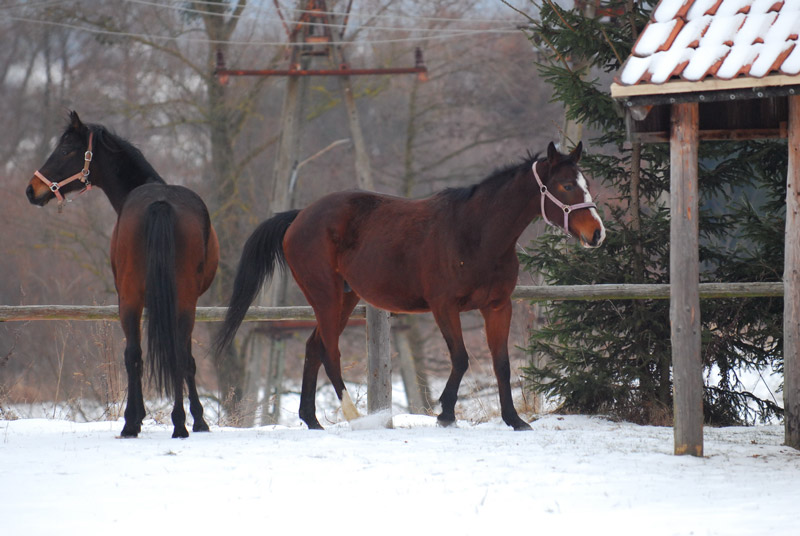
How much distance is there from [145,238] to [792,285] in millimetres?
4444

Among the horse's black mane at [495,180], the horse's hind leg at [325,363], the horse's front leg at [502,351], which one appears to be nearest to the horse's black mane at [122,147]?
the horse's hind leg at [325,363]

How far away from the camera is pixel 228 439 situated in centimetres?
664

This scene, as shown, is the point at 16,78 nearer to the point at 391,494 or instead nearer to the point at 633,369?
the point at 633,369

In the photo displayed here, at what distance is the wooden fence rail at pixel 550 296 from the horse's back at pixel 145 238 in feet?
5.19

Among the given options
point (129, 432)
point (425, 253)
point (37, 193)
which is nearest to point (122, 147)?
point (37, 193)

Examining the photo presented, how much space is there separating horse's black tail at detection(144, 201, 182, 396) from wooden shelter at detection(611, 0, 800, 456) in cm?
310

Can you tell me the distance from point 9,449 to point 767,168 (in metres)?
6.58

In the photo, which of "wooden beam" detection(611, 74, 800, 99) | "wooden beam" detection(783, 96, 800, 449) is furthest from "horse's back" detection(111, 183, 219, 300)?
"wooden beam" detection(783, 96, 800, 449)

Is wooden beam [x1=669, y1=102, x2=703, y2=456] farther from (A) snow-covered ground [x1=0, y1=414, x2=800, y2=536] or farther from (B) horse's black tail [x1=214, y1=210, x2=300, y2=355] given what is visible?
(B) horse's black tail [x1=214, y1=210, x2=300, y2=355]

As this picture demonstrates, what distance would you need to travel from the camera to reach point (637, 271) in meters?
8.62

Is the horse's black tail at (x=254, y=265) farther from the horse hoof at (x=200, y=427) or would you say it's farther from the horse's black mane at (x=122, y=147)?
the horse's black mane at (x=122, y=147)

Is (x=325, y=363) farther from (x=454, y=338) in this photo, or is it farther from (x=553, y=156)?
(x=553, y=156)

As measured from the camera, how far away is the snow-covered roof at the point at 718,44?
18.0 feet

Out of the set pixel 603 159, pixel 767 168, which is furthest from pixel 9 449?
pixel 767 168
